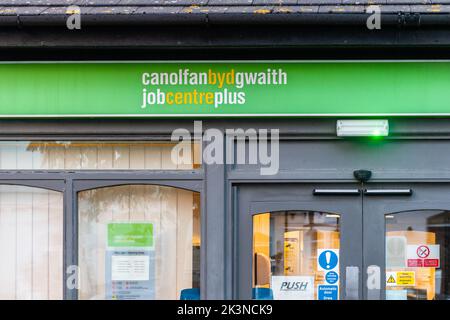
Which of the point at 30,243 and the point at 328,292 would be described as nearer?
the point at 328,292

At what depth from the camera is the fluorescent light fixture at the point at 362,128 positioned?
23.1ft

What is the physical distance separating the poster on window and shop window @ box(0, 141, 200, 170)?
0.62m

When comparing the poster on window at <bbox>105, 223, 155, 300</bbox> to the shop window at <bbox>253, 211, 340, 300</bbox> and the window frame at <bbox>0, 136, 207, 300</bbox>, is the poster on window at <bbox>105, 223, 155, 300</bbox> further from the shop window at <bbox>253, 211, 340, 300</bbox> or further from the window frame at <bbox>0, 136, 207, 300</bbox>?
the shop window at <bbox>253, 211, 340, 300</bbox>

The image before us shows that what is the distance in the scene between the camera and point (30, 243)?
7.48 meters

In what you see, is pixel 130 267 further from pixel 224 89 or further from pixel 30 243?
pixel 224 89

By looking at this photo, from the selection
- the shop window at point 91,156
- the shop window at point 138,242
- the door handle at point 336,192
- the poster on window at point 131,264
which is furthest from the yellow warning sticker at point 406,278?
the poster on window at point 131,264

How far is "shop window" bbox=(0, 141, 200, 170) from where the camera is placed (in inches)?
289

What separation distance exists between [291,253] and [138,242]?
1.42 metres

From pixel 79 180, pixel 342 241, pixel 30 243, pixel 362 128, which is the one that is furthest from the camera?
pixel 30 243

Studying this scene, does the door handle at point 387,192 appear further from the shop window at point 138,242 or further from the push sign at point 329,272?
the shop window at point 138,242

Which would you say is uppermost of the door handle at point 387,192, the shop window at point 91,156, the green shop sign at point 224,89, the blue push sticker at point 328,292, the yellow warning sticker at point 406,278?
the green shop sign at point 224,89

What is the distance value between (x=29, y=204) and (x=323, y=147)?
2.78 m

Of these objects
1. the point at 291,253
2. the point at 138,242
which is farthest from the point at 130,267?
the point at 291,253

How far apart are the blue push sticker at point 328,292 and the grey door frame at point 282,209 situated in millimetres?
59
